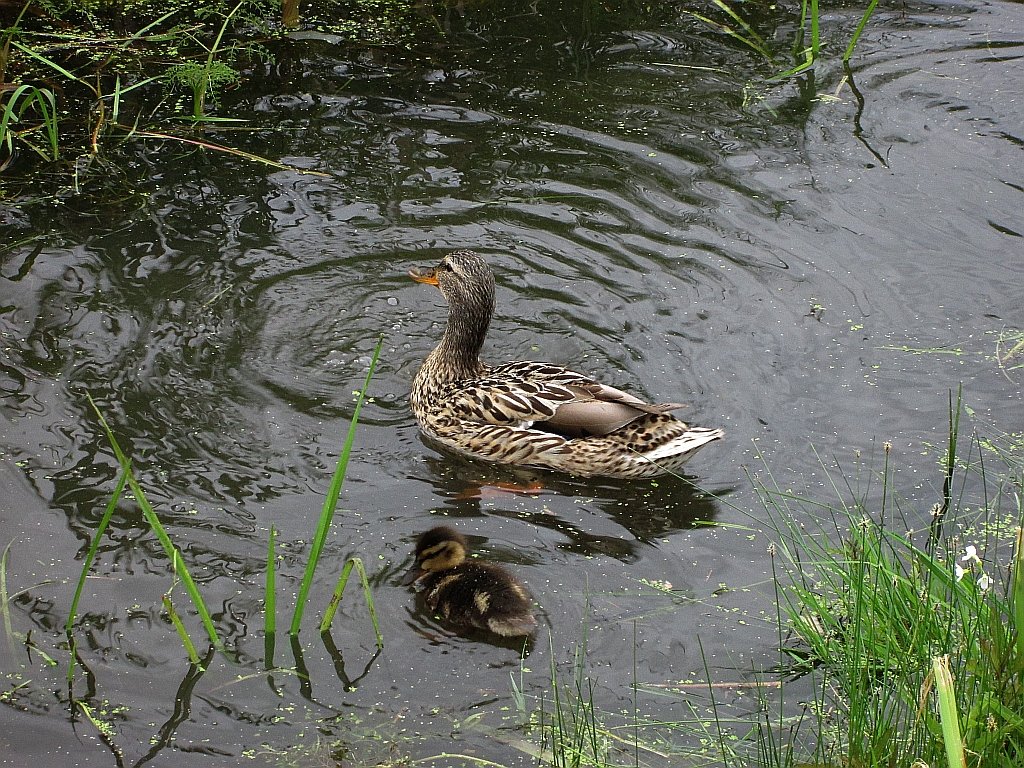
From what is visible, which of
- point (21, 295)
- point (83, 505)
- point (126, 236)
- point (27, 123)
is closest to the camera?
point (83, 505)

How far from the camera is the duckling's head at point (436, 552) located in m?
4.28

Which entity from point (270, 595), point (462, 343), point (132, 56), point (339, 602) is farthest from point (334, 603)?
point (132, 56)

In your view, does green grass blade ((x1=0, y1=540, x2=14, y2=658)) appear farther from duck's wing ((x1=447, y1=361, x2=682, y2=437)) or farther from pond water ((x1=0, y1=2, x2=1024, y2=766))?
duck's wing ((x1=447, y1=361, x2=682, y2=437))

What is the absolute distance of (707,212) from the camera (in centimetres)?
673

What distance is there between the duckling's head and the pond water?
0.09 metres

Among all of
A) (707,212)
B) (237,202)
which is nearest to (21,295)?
(237,202)

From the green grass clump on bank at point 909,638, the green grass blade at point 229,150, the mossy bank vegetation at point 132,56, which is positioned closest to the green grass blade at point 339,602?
the green grass clump on bank at point 909,638

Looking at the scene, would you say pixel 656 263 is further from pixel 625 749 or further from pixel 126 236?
pixel 625 749

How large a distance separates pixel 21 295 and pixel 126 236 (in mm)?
684

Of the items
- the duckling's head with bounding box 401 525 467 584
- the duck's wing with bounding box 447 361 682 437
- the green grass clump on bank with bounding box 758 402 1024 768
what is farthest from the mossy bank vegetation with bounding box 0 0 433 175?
the green grass clump on bank with bounding box 758 402 1024 768

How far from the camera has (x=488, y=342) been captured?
6.20 m

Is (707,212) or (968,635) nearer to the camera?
(968,635)

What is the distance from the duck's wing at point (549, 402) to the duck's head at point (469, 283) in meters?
0.33

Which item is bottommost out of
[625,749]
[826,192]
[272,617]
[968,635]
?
[625,749]
